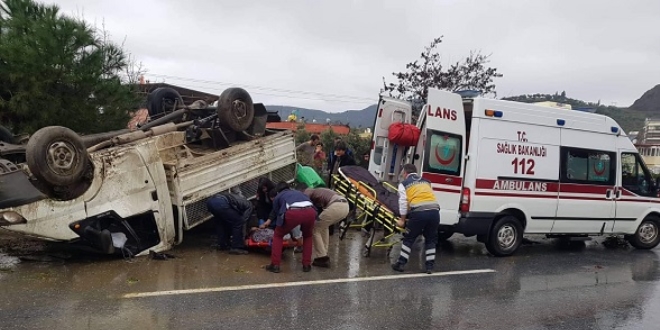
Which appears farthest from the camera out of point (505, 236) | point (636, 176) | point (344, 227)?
point (636, 176)

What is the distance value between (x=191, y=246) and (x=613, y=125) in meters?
7.25

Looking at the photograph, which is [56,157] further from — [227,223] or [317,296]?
[317,296]

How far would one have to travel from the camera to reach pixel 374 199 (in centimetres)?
763

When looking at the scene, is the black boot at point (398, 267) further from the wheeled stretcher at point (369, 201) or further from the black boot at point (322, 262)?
the black boot at point (322, 262)

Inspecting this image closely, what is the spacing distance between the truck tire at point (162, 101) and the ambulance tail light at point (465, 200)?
16.0 feet

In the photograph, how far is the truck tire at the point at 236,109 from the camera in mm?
7496

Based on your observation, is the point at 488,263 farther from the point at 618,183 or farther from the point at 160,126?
the point at 160,126

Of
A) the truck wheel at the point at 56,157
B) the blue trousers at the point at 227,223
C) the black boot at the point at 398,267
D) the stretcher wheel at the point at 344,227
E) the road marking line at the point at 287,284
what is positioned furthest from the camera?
the stretcher wheel at the point at 344,227

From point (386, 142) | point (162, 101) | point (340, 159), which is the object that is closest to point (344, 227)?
point (386, 142)

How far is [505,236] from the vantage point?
26.1 feet

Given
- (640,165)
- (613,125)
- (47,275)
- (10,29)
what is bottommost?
(47,275)

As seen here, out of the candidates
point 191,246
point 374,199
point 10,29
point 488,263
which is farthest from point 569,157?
point 10,29

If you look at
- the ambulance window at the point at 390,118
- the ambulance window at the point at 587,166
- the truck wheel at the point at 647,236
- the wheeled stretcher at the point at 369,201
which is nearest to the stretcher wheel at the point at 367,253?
the wheeled stretcher at the point at 369,201

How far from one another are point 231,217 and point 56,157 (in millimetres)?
2262
